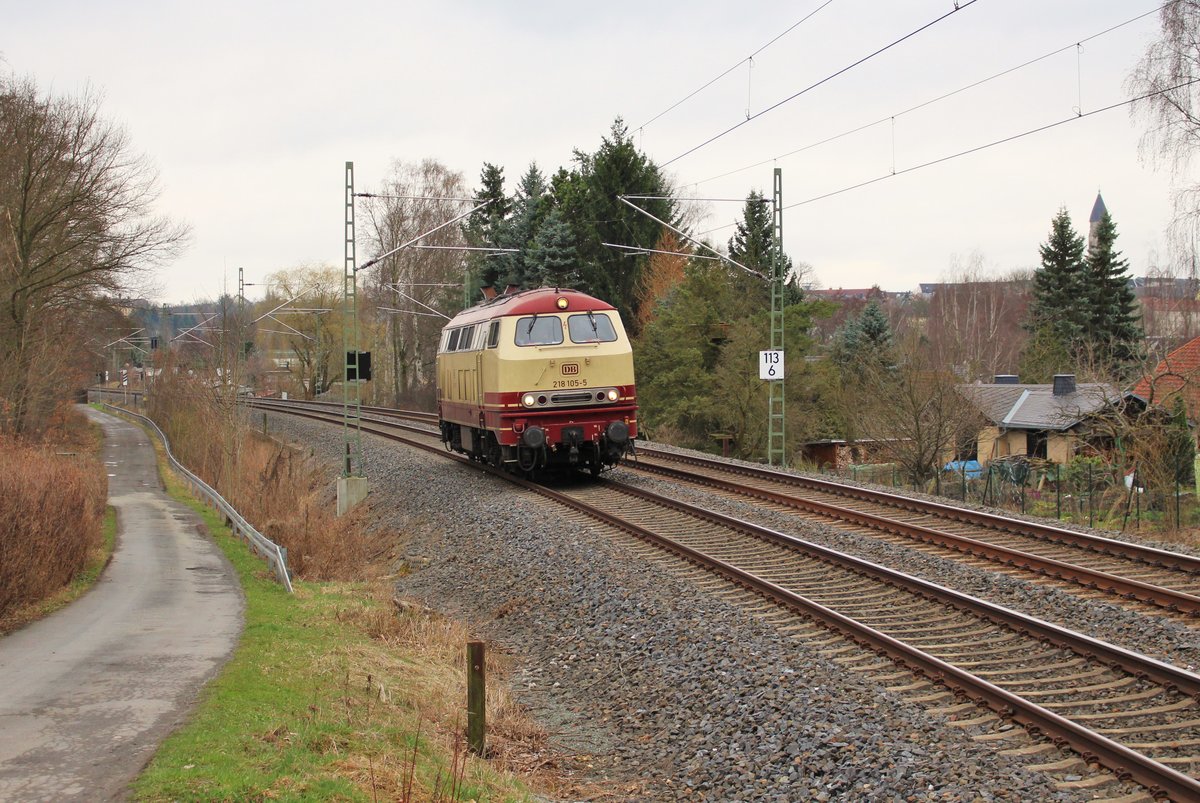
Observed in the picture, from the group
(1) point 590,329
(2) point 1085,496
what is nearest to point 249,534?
(1) point 590,329

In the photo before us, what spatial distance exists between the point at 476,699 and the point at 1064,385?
40.7 metres

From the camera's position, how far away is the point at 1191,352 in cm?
3322

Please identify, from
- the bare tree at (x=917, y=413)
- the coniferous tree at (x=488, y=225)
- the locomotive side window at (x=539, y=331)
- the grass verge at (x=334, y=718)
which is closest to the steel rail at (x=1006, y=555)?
the locomotive side window at (x=539, y=331)

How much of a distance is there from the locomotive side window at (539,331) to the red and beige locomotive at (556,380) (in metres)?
0.02

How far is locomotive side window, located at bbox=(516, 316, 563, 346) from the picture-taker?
62.0 ft

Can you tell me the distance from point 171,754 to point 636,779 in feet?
10.4

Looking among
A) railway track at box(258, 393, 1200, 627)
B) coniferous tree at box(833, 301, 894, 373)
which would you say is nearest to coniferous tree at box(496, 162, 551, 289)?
coniferous tree at box(833, 301, 894, 373)

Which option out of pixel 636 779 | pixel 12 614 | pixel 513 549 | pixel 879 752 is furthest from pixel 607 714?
pixel 12 614

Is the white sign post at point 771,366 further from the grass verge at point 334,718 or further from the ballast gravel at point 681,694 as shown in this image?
the grass verge at point 334,718

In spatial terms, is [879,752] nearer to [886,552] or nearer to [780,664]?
[780,664]

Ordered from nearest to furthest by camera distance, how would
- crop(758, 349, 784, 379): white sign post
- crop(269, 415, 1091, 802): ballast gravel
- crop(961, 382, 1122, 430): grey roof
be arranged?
crop(269, 415, 1091, 802): ballast gravel
crop(758, 349, 784, 379): white sign post
crop(961, 382, 1122, 430): grey roof

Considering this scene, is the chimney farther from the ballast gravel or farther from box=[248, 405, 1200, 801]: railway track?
box=[248, 405, 1200, 801]: railway track

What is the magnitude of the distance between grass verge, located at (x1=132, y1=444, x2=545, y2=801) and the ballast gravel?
764 mm

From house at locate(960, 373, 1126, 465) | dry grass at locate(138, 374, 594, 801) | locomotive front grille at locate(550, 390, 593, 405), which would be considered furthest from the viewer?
house at locate(960, 373, 1126, 465)
